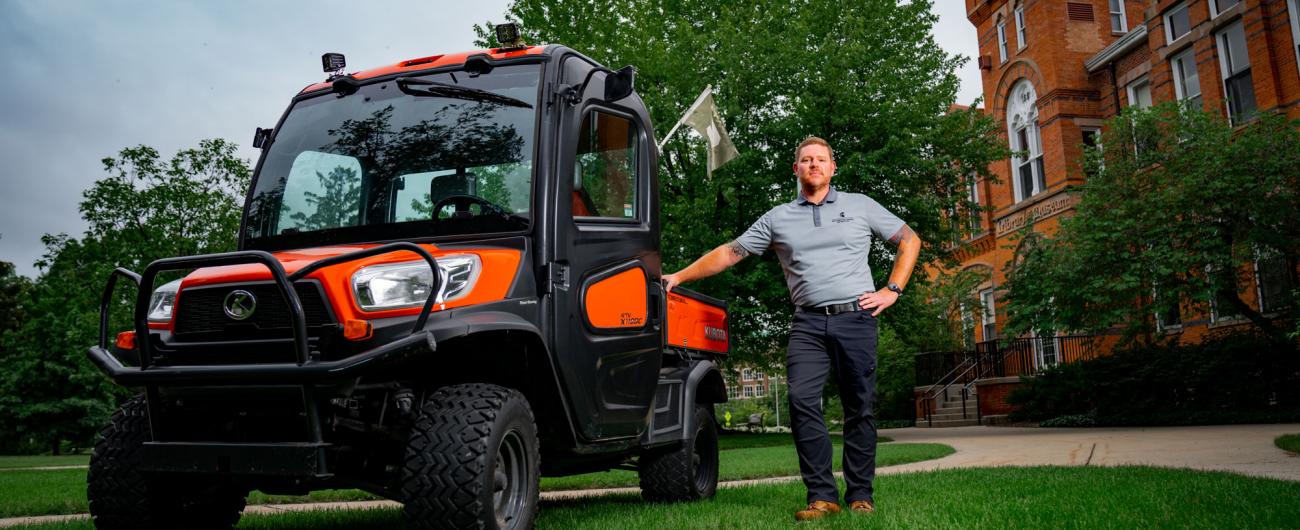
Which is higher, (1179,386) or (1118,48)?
(1118,48)

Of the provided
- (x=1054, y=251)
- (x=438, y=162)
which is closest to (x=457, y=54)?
(x=438, y=162)

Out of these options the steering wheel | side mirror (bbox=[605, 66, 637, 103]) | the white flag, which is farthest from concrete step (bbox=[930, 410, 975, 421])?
the steering wheel

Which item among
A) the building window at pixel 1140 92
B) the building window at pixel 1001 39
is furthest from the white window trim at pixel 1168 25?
the building window at pixel 1001 39

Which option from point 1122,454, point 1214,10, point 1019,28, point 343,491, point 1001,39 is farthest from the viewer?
point 1001,39

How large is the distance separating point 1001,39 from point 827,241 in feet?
88.3

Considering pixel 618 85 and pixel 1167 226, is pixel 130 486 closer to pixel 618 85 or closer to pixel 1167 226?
pixel 618 85

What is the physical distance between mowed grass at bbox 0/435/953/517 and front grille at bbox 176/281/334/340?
14.9ft

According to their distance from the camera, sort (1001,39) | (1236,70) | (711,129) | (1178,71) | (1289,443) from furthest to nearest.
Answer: (1001,39), (1178,71), (1236,70), (711,129), (1289,443)

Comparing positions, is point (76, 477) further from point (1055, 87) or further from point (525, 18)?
point (1055, 87)

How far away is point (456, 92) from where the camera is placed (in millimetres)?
4590

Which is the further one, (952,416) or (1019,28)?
(1019,28)

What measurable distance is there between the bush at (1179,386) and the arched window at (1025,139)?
742 cm

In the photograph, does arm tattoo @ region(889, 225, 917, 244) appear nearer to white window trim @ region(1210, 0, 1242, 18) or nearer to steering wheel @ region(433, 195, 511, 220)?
steering wheel @ region(433, 195, 511, 220)

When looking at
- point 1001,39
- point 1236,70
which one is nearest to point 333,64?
point 1236,70
